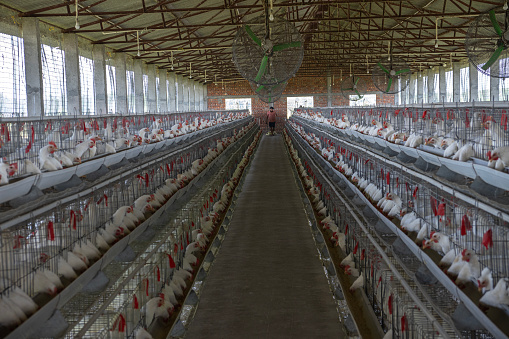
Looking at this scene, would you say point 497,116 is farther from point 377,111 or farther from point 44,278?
point 377,111

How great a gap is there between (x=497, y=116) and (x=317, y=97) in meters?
34.8

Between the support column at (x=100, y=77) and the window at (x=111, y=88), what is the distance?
1361 mm

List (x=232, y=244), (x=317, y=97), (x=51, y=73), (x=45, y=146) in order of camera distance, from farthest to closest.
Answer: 1. (x=317, y=97)
2. (x=51, y=73)
3. (x=232, y=244)
4. (x=45, y=146)

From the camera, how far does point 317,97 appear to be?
128 ft

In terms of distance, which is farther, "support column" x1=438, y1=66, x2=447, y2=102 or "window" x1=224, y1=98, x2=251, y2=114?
"window" x1=224, y1=98, x2=251, y2=114

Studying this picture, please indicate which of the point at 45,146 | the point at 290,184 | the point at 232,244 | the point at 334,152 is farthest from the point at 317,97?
the point at 45,146

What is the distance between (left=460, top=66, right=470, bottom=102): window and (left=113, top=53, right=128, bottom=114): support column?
670 inches

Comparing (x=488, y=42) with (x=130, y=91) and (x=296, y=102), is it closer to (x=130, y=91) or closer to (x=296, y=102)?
(x=130, y=91)

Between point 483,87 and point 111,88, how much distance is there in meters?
16.9

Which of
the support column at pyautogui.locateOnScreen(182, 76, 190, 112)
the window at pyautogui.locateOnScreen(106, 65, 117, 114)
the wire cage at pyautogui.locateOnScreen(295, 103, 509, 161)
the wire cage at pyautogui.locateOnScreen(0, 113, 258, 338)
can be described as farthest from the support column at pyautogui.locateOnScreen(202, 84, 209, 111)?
the wire cage at pyautogui.locateOnScreen(0, 113, 258, 338)

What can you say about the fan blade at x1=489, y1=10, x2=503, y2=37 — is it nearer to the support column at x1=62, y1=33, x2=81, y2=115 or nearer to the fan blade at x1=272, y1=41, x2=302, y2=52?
the fan blade at x1=272, y1=41, x2=302, y2=52

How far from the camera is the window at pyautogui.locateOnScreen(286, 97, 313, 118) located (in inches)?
1538

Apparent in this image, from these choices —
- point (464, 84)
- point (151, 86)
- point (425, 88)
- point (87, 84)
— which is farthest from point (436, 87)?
point (87, 84)

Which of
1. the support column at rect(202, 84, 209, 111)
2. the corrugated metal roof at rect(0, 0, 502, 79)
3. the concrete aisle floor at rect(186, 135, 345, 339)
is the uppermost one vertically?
the corrugated metal roof at rect(0, 0, 502, 79)
